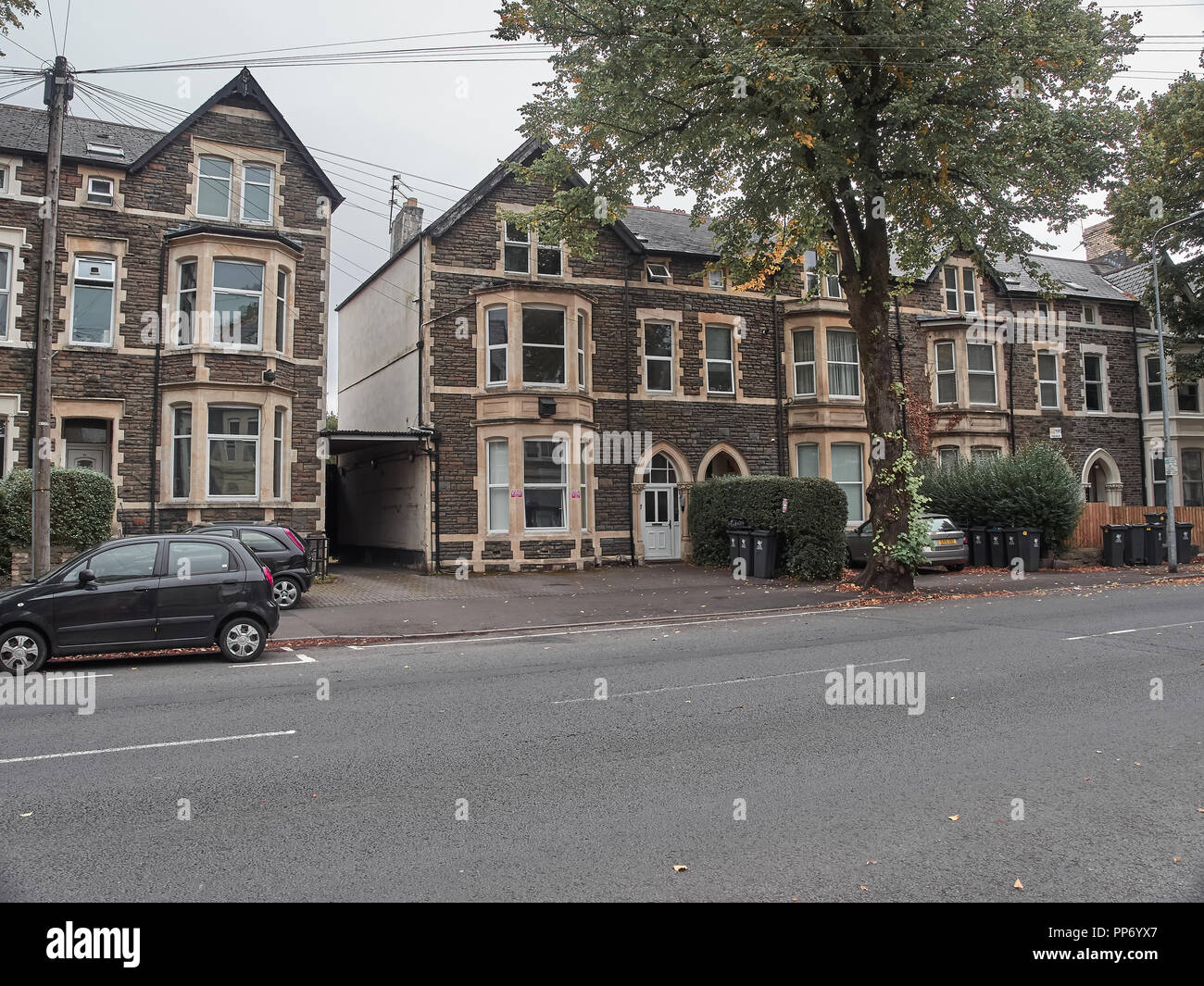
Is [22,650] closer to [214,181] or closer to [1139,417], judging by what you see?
[214,181]

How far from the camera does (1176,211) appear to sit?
26.8m

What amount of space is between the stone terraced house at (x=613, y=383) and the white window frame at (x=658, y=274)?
0.21 feet

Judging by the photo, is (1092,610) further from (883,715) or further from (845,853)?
(845,853)

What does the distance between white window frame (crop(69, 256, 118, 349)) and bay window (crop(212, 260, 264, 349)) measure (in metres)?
2.11

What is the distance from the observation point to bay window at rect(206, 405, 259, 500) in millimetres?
18766

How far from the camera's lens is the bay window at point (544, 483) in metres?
21.3

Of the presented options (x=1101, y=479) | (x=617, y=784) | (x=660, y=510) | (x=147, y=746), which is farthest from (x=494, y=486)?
(x=1101, y=479)

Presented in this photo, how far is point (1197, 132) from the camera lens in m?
25.1

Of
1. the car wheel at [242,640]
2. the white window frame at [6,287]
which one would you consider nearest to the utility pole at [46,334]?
the car wheel at [242,640]

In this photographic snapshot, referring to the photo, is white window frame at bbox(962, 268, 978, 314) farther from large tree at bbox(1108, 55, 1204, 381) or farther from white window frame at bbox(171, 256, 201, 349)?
white window frame at bbox(171, 256, 201, 349)

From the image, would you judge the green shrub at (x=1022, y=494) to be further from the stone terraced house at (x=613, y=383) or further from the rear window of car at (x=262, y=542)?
the rear window of car at (x=262, y=542)

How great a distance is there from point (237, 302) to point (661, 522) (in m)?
12.1

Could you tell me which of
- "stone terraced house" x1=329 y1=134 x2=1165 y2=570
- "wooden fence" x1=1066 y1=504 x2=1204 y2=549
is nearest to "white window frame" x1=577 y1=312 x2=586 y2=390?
"stone terraced house" x1=329 y1=134 x2=1165 y2=570
